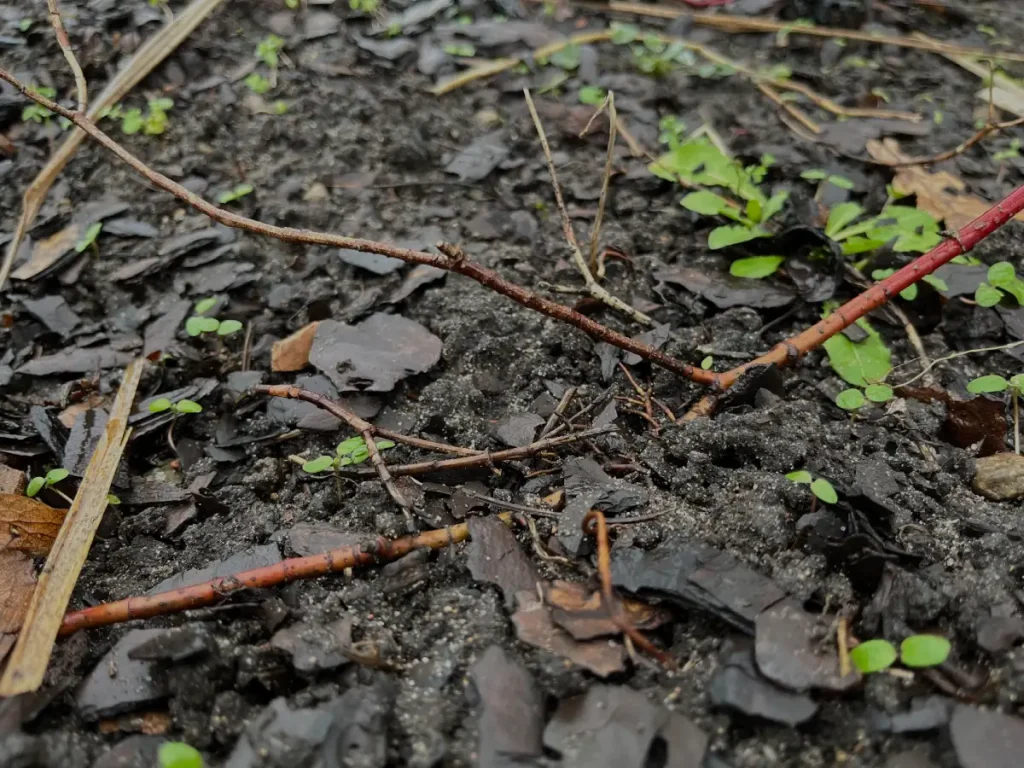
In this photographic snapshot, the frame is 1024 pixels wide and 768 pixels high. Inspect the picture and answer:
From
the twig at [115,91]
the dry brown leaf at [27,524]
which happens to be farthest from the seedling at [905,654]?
the twig at [115,91]

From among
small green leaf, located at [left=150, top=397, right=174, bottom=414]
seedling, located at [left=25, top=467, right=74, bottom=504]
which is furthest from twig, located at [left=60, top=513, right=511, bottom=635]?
small green leaf, located at [left=150, top=397, right=174, bottom=414]

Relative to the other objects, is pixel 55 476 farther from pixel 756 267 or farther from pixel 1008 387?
pixel 1008 387

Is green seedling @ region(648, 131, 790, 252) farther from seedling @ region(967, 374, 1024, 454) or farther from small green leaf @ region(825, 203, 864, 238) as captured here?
seedling @ region(967, 374, 1024, 454)

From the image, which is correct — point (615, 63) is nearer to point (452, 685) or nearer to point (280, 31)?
point (280, 31)

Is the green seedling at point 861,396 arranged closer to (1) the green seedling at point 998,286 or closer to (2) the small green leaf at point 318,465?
(1) the green seedling at point 998,286

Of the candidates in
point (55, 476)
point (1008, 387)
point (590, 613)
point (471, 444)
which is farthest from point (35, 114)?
point (1008, 387)

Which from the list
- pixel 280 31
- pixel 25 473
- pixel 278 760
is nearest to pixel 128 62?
pixel 280 31

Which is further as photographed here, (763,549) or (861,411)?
(861,411)
